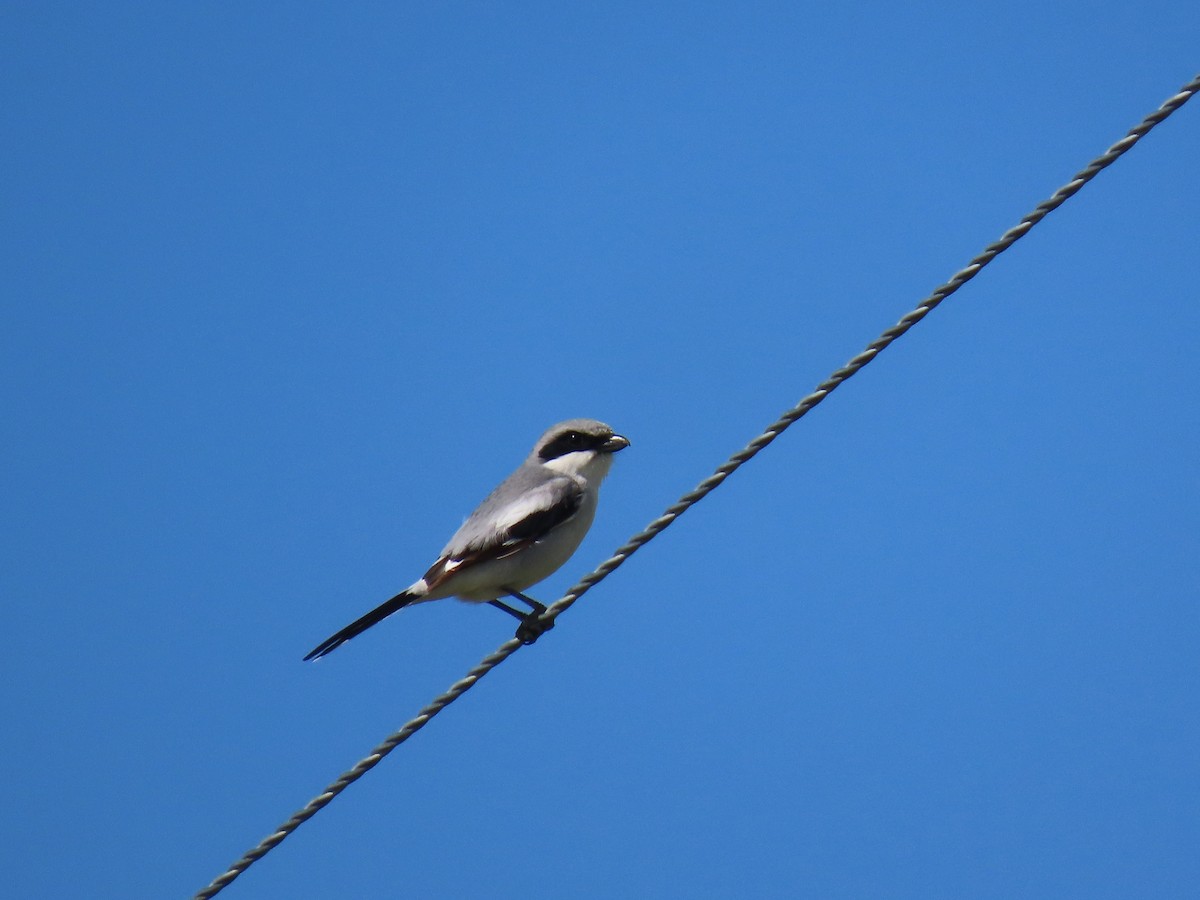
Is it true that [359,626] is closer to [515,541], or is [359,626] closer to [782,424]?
[515,541]

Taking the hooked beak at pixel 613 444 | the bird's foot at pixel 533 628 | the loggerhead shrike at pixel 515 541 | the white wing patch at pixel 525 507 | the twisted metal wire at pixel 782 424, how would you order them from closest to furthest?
the twisted metal wire at pixel 782 424 < the bird's foot at pixel 533 628 < the loggerhead shrike at pixel 515 541 < the white wing patch at pixel 525 507 < the hooked beak at pixel 613 444

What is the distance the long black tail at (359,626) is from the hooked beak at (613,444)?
1611 mm

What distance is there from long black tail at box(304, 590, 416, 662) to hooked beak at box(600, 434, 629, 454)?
1.61 meters

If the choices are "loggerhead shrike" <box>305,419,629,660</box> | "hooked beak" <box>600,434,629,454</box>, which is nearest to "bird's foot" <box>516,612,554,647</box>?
"loggerhead shrike" <box>305,419,629,660</box>

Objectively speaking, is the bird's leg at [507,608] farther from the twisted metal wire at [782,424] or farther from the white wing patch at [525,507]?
the twisted metal wire at [782,424]

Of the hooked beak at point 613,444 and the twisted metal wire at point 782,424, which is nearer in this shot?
the twisted metal wire at point 782,424

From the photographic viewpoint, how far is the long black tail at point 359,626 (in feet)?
21.4

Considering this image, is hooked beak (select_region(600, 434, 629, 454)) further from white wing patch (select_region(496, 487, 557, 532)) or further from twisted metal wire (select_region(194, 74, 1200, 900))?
twisted metal wire (select_region(194, 74, 1200, 900))

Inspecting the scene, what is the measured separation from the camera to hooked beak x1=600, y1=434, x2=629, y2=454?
7.76 metres

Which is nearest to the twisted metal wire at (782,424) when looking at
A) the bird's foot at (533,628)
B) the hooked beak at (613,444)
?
the bird's foot at (533,628)

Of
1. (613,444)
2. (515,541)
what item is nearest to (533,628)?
(515,541)

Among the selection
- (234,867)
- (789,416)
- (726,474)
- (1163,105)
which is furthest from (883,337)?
(234,867)

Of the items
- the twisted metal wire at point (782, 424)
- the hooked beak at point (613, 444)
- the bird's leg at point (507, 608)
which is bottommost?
the twisted metal wire at point (782, 424)

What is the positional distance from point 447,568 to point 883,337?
3123 millimetres
